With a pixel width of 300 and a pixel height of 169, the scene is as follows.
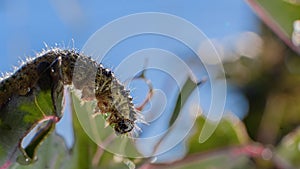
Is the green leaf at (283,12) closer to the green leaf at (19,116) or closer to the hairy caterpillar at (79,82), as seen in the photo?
the hairy caterpillar at (79,82)

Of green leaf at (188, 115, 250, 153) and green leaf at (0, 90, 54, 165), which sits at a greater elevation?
green leaf at (0, 90, 54, 165)

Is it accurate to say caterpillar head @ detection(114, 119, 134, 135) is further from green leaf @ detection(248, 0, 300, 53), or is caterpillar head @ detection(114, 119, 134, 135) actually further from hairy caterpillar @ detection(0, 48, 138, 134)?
green leaf @ detection(248, 0, 300, 53)

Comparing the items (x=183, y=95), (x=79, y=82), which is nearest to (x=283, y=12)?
(x=183, y=95)

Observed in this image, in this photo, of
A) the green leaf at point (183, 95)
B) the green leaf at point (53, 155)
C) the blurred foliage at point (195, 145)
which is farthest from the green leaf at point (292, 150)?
the green leaf at point (53, 155)

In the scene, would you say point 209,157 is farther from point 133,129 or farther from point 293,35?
point 293,35

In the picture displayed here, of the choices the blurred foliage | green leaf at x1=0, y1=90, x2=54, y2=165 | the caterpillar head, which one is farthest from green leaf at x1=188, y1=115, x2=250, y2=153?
green leaf at x1=0, y1=90, x2=54, y2=165

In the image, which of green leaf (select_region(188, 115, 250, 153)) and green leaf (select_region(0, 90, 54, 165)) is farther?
green leaf (select_region(188, 115, 250, 153))

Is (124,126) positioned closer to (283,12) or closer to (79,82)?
(79,82)

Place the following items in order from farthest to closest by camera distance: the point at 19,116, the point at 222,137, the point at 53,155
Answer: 1. the point at 222,137
2. the point at 53,155
3. the point at 19,116

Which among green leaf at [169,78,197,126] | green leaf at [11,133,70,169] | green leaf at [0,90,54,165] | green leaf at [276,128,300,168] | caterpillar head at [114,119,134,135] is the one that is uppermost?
green leaf at [0,90,54,165]
